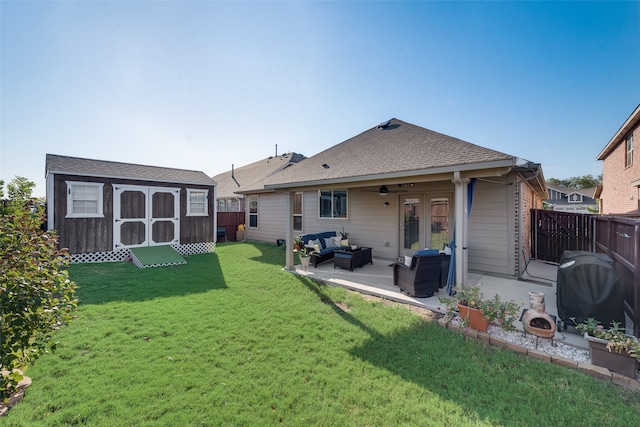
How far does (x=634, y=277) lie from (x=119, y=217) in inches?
518

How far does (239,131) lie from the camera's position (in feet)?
34.6

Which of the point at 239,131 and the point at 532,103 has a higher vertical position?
the point at 532,103

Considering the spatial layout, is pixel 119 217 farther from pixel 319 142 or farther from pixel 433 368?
pixel 433 368

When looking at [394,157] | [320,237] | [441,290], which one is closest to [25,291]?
[441,290]

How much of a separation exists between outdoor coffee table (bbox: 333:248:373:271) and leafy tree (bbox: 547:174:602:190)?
220 feet

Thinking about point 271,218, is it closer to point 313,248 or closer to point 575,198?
point 313,248

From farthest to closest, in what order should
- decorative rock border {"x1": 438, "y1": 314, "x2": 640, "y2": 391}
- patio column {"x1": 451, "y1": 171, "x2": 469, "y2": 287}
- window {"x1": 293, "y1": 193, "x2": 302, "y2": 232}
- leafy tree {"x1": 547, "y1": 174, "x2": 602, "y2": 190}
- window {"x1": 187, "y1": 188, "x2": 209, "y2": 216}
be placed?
1. leafy tree {"x1": 547, "y1": 174, "x2": 602, "y2": 190}
2. window {"x1": 293, "y1": 193, "x2": 302, "y2": 232}
3. window {"x1": 187, "y1": 188, "x2": 209, "y2": 216}
4. patio column {"x1": 451, "y1": 171, "x2": 469, "y2": 287}
5. decorative rock border {"x1": 438, "y1": 314, "x2": 640, "y2": 391}

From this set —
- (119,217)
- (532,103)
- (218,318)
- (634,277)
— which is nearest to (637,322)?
(634,277)

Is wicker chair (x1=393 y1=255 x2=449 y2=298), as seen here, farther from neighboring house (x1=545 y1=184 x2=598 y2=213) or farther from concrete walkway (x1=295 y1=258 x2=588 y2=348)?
neighboring house (x1=545 y1=184 x2=598 y2=213)

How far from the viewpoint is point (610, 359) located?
2.89 meters

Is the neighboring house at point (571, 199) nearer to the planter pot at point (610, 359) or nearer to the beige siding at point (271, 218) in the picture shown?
the beige siding at point (271, 218)

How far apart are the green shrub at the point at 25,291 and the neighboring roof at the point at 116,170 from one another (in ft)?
26.9

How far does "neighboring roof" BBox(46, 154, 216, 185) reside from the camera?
28.6 ft

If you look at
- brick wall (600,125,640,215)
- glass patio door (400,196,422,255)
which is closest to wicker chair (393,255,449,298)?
glass patio door (400,196,422,255)
